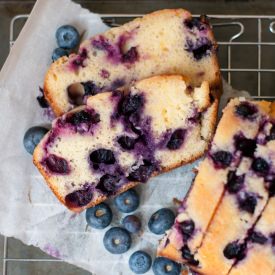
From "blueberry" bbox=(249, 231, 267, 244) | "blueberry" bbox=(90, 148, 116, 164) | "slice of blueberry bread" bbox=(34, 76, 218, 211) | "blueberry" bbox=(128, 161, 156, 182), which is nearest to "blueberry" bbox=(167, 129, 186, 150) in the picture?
"slice of blueberry bread" bbox=(34, 76, 218, 211)

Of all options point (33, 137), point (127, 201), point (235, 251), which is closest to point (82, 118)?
point (33, 137)

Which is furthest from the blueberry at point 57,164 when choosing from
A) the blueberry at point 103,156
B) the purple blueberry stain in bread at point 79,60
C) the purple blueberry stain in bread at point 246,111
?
the purple blueberry stain in bread at point 246,111

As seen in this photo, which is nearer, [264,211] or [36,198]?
[264,211]

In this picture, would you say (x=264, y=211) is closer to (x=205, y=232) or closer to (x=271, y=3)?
(x=205, y=232)

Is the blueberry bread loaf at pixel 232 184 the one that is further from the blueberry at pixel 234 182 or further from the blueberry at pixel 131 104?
the blueberry at pixel 131 104

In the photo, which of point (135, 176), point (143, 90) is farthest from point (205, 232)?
point (143, 90)

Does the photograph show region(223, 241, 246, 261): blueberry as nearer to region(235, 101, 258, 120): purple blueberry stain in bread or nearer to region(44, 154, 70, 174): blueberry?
region(235, 101, 258, 120): purple blueberry stain in bread

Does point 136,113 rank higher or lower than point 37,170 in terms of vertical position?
higher
